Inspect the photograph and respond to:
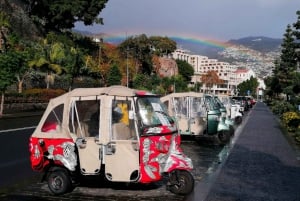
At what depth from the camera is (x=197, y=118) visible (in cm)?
1661

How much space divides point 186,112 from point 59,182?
8758 millimetres

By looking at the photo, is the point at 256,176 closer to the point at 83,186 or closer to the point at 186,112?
the point at 83,186

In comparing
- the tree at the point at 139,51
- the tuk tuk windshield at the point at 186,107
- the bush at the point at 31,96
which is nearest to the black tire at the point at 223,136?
the tuk tuk windshield at the point at 186,107

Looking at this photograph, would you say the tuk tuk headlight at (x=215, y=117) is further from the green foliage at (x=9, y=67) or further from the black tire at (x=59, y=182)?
the green foliage at (x=9, y=67)

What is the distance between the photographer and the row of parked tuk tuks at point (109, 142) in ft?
26.2

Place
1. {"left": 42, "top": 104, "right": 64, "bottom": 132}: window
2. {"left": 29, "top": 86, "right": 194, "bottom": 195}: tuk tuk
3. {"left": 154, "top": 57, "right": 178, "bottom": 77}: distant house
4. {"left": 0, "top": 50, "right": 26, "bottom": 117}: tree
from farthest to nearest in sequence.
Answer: {"left": 154, "top": 57, "right": 178, "bottom": 77}: distant house → {"left": 0, "top": 50, "right": 26, "bottom": 117}: tree → {"left": 42, "top": 104, "right": 64, "bottom": 132}: window → {"left": 29, "top": 86, "right": 194, "bottom": 195}: tuk tuk

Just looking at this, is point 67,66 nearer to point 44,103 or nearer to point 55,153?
point 44,103

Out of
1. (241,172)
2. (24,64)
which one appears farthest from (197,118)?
(24,64)

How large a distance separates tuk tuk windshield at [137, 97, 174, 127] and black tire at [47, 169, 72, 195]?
5.41 ft

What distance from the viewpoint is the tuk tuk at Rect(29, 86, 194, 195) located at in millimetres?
7988

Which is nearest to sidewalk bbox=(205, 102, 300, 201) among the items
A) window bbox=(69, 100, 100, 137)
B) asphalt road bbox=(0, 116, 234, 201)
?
asphalt road bbox=(0, 116, 234, 201)

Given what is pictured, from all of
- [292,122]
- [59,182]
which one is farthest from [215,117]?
[59,182]

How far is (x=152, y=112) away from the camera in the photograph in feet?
→ 27.5

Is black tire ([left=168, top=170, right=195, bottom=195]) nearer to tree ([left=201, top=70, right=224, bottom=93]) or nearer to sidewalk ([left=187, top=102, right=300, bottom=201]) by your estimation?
sidewalk ([left=187, top=102, right=300, bottom=201])
